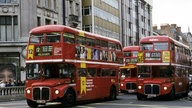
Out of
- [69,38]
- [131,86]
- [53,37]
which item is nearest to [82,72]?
[69,38]

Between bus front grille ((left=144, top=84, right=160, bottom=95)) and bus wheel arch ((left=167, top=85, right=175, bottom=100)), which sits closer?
bus front grille ((left=144, top=84, right=160, bottom=95))

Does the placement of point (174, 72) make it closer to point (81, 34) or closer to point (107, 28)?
point (81, 34)

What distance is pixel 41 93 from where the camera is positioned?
862 inches

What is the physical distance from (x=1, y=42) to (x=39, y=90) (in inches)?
999

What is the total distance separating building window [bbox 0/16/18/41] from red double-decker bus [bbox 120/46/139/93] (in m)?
13.2

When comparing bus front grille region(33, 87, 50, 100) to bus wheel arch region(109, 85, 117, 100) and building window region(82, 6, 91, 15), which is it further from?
building window region(82, 6, 91, 15)

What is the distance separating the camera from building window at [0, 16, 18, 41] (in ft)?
153

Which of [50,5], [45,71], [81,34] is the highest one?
[50,5]

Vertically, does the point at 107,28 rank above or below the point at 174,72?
above

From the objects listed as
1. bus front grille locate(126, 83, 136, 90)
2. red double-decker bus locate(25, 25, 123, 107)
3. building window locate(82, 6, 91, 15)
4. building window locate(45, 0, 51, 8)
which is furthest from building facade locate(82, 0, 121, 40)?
red double-decker bus locate(25, 25, 123, 107)

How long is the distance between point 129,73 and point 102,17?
27.6 m

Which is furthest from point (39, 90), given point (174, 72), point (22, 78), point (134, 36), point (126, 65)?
point (134, 36)

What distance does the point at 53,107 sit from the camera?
2370cm

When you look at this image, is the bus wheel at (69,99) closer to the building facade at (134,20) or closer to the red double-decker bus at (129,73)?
the red double-decker bus at (129,73)
